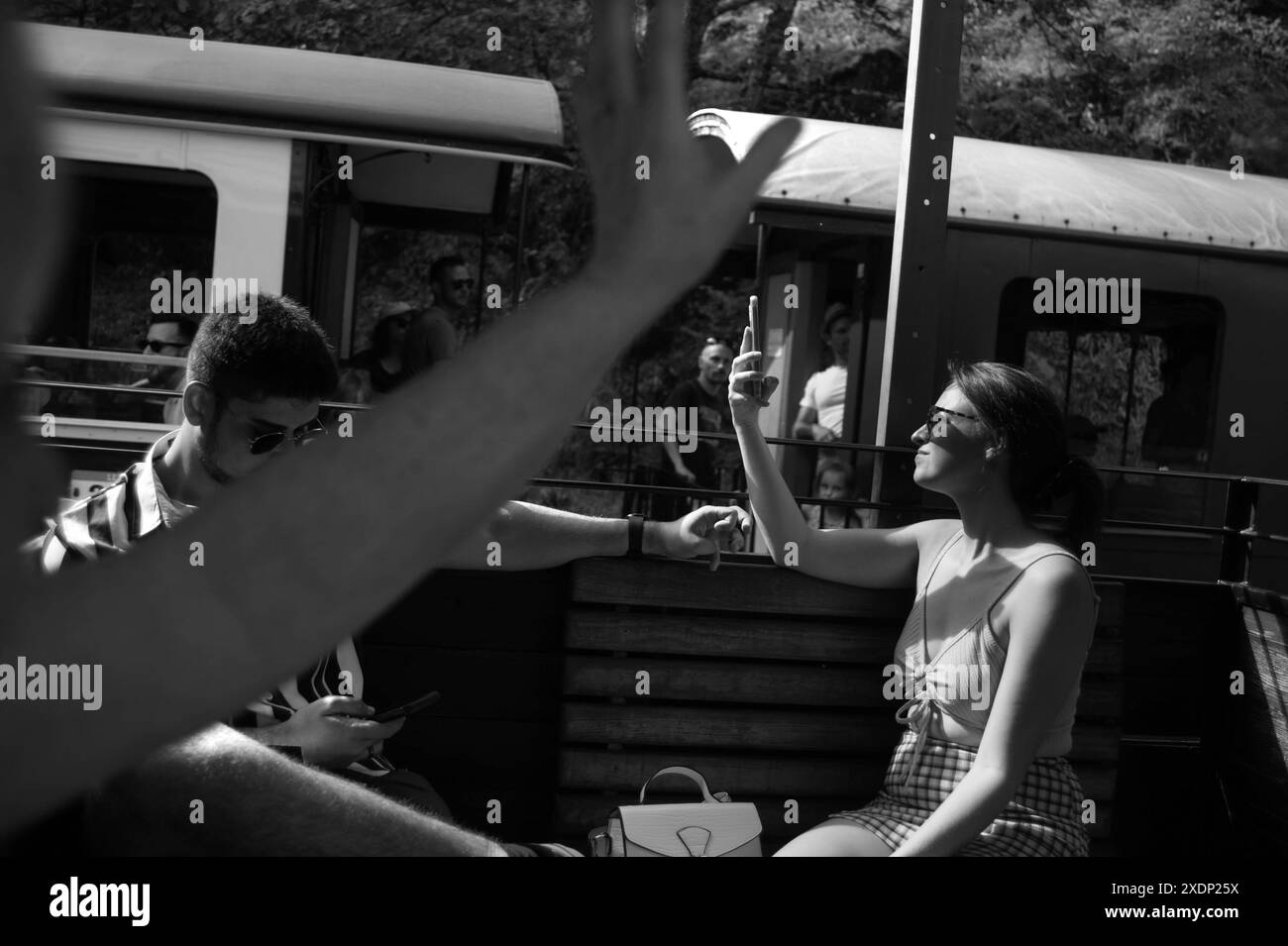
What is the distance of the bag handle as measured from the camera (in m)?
3.21

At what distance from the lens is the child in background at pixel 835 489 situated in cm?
696

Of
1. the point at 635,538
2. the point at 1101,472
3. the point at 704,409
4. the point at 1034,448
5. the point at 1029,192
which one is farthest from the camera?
the point at 704,409

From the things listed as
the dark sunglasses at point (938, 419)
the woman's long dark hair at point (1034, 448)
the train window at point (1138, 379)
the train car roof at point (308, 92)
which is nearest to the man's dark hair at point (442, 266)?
the train car roof at point (308, 92)

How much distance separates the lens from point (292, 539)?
444mm

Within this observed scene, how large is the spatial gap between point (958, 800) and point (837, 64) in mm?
12746

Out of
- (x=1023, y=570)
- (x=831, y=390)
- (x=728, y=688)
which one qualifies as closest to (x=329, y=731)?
(x=728, y=688)

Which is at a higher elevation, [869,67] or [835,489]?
[869,67]

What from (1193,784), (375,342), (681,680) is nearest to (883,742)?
(681,680)

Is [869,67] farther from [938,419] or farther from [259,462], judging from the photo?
[259,462]

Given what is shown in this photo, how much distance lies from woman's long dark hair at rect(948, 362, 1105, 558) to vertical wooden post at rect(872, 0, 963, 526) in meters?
0.68

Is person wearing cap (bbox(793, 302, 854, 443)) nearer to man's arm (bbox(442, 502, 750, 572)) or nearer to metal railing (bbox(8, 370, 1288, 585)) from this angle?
metal railing (bbox(8, 370, 1288, 585))

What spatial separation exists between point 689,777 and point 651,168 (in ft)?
9.88

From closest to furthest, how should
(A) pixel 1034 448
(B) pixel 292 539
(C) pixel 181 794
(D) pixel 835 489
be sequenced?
(B) pixel 292 539 → (C) pixel 181 794 → (A) pixel 1034 448 → (D) pixel 835 489

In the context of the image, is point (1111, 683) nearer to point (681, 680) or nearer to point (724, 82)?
point (681, 680)
